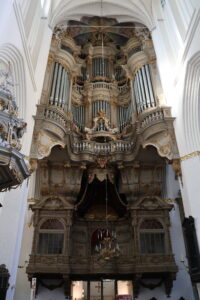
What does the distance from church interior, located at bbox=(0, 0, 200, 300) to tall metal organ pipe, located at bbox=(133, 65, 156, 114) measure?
0.07 metres

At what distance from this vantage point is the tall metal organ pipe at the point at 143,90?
12.6 metres

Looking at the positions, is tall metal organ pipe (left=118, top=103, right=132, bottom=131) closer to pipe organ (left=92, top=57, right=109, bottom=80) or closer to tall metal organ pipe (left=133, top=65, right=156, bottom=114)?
tall metal organ pipe (left=133, top=65, right=156, bottom=114)

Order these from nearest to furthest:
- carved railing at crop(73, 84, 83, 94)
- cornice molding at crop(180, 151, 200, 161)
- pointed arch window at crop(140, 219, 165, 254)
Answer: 1. cornice molding at crop(180, 151, 200, 161)
2. pointed arch window at crop(140, 219, 165, 254)
3. carved railing at crop(73, 84, 83, 94)

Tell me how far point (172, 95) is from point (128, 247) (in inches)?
277

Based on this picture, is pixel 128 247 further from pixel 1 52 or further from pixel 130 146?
pixel 1 52

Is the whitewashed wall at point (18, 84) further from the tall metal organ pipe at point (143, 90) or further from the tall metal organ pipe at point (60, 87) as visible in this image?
the tall metal organ pipe at point (143, 90)

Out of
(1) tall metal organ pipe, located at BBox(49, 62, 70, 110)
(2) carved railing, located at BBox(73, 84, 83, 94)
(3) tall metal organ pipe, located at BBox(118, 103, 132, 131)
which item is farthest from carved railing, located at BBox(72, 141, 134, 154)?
(2) carved railing, located at BBox(73, 84, 83, 94)

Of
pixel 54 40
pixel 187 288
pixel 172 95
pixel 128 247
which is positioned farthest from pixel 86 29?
pixel 187 288

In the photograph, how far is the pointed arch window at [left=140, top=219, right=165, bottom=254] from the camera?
38.5 ft

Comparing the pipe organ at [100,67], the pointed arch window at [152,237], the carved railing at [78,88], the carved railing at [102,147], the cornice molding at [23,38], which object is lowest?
the pointed arch window at [152,237]

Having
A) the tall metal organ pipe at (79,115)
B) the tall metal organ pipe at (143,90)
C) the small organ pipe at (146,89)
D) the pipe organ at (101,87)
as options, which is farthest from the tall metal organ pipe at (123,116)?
the tall metal organ pipe at (79,115)

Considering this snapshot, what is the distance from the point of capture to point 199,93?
9977mm

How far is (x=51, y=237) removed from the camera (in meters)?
11.8

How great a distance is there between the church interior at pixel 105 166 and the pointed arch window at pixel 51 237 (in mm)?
42
